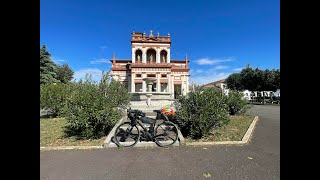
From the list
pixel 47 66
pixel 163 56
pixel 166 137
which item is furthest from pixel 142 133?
pixel 163 56

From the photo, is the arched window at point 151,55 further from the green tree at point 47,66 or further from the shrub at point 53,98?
the shrub at point 53,98

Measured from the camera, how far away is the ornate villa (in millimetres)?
40250

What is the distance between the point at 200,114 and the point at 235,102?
25.2 ft

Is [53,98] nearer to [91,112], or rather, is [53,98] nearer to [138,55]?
[91,112]

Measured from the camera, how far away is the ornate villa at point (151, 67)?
4025 centimetres

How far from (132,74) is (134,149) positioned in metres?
35.0

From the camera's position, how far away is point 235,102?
1377 centimetres

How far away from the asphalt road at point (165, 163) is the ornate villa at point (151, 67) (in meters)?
32.8

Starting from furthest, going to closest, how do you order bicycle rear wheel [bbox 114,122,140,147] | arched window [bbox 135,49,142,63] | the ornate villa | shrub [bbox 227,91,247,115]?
arched window [bbox 135,49,142,63], the ornate villa, shrub [bbox 227,91,247,115], bicycle rear wheel [bbox 114,122,140,147]

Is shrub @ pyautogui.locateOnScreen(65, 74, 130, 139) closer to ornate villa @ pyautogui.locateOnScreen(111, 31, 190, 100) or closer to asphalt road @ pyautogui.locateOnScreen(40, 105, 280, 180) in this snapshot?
asphalt road @ pyautogui.locateOnScreen(40, 105, 280, 180)

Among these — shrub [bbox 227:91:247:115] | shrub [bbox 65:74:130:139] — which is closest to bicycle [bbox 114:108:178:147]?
shrub [bbox 65:74:130:139]

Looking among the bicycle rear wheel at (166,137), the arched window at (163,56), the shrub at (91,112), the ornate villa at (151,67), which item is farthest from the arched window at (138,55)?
the bicycle rear wheel at (166,137)

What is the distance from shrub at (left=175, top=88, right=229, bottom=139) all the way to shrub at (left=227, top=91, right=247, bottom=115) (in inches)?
259

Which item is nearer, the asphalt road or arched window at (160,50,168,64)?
the asphalt road
